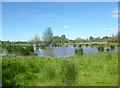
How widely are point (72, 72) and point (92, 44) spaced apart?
8.39 metres

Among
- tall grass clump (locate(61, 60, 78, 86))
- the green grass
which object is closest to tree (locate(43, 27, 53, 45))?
the green grass

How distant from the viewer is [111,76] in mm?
6867

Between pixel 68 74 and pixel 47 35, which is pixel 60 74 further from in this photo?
pixel 47 35

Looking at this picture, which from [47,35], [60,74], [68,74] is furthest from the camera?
[47,35]

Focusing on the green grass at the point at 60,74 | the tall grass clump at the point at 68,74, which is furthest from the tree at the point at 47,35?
the tall grass clump at the point at 68,74

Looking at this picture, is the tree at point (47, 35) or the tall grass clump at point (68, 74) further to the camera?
the tree at point (47, 35)

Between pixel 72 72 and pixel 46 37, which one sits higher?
pixel 46 37

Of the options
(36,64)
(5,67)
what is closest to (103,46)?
(36,64)

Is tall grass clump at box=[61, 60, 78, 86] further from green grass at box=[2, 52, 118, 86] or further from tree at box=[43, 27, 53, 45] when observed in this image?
tree at box=[43, 27, 53, 45]

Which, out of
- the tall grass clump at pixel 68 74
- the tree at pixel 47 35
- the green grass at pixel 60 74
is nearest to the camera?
the tall grass clump at pixel 68 74

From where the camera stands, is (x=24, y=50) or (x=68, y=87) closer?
(x=68, y=87)

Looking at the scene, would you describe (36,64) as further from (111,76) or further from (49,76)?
(111,76)

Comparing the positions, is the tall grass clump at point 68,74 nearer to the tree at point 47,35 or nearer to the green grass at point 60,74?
the green grass at point 60,74

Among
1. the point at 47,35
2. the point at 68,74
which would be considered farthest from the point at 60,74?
the point at 47,35
